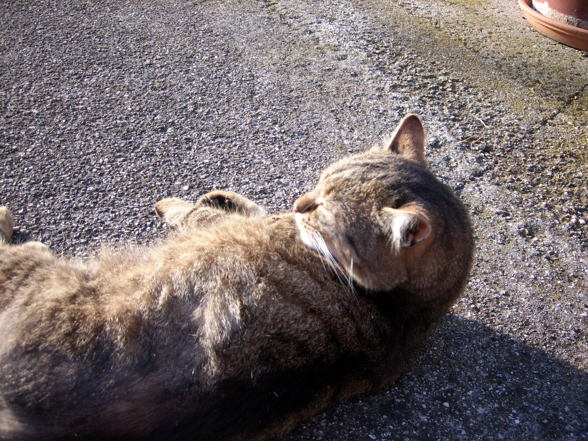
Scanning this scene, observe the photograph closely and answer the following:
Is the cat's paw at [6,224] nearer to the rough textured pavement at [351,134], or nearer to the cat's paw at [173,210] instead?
the rough textured pavement at [351,134]

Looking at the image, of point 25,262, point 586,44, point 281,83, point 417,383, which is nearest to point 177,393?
point 25,262

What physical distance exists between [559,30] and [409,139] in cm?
339

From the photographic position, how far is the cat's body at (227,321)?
217cm

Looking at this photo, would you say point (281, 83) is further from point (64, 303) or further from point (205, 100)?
point (64, 303)

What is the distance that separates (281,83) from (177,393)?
3538 mm

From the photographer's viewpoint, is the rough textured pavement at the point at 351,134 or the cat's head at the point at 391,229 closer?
the cat's head at the point at 391,229

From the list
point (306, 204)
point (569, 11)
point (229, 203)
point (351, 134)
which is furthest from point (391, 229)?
point (569, 11)

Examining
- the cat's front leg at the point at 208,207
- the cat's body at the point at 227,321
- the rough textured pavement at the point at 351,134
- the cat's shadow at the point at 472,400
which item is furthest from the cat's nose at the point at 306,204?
the cat's shadow at the point at 472,400

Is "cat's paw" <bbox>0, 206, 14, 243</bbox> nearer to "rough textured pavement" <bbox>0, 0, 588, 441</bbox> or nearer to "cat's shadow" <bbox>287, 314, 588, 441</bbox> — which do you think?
"rough textured pavement" <bbox>0, 0, 588, 441</bbox>

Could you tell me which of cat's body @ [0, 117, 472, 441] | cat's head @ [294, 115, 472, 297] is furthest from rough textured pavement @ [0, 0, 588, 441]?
cat's head @ [294, 115, 472, 297]

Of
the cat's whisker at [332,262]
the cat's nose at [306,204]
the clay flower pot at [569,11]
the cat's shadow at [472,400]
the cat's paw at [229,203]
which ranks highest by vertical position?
the clay flower pot at [569,11]

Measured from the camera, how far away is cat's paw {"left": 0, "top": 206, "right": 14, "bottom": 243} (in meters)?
3.46

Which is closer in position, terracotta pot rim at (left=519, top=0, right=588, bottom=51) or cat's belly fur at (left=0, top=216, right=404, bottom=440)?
cat's belly fur at (left=0, top=216, right=404, bottom=440)

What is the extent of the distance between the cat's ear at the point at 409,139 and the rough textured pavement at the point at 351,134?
872mm
